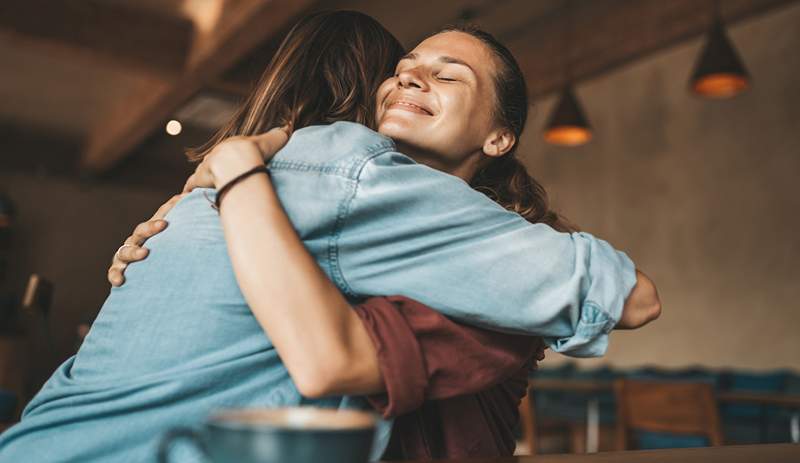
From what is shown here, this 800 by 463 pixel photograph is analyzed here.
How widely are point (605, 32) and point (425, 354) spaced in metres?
6.30

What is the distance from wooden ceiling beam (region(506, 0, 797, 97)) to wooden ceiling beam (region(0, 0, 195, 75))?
10.2ft

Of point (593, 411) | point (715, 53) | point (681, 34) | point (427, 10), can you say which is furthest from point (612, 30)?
point (593, 411)

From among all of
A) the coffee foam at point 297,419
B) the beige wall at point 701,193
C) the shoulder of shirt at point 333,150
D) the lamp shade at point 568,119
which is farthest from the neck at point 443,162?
Answer: the beige wall at point 701,193

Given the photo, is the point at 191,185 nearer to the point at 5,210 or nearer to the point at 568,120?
the point at 568,120

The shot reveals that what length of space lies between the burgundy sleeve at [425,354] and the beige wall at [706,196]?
217 inches

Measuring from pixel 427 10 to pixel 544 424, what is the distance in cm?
339

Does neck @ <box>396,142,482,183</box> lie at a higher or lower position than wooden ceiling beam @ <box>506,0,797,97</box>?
higher

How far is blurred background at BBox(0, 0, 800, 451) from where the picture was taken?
17.5ft

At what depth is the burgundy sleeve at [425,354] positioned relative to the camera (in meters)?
0.76

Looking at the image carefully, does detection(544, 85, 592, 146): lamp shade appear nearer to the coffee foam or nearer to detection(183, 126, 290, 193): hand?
detection(183, 126, 290, 193): hand

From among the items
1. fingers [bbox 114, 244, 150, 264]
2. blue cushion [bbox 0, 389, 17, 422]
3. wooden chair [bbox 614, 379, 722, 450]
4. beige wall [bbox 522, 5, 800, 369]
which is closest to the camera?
fingers [bbox 114, 244, 150, 264]

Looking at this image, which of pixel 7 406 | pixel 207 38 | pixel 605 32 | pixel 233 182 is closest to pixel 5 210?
pixel 207 38

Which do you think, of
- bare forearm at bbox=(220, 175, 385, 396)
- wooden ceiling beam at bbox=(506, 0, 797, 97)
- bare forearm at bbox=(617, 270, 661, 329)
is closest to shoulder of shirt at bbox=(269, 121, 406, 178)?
bare forearm at bbox=(220, 175, 385, 396)

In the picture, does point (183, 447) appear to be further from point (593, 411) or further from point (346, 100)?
point (593, 411)
